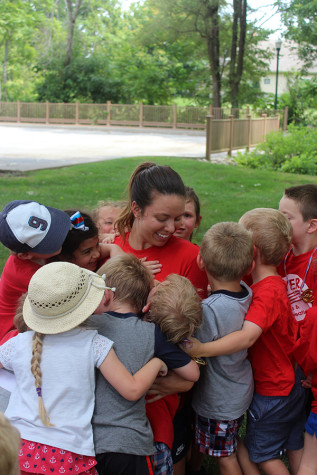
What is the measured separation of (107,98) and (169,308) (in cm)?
4311

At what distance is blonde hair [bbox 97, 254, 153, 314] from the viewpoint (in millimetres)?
2432

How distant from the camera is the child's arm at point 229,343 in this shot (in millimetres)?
2488

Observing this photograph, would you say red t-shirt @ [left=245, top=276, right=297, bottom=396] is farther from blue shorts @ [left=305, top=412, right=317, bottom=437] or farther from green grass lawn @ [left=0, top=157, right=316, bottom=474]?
green grass lawn @ [left=0, top=157, right=316, bottom=474]

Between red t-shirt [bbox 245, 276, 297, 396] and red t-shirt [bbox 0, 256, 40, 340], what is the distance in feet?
3.95

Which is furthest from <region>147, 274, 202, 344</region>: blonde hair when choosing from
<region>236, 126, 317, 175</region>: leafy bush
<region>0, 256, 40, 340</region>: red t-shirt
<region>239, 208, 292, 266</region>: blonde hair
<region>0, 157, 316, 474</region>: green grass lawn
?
<region>236, 126, 317, 175</region>: leafy bush

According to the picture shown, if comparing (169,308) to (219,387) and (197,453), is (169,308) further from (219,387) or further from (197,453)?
(197,453)

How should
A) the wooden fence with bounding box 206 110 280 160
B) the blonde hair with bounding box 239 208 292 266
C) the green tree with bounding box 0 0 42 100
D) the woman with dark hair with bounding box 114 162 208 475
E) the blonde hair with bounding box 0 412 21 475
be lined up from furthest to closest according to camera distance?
the green tree with bounding box 0 0 42 100 < the wooden fence with bounding box 206 110 280 160 < the woman with dark hair with bounding box 114 162 208 475 < the blonde hair with bounding box 239 208 292 266 < the blonde hair with bounding box 0 412 21 475

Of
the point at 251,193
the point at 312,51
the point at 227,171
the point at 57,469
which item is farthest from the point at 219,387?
the point at 312,51

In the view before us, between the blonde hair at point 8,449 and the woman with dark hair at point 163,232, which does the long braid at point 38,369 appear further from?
the woman with dark hair at point 163,232

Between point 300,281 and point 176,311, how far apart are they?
99cm

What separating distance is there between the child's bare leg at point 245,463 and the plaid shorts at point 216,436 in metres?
0.16

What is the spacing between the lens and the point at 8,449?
59.2 inches

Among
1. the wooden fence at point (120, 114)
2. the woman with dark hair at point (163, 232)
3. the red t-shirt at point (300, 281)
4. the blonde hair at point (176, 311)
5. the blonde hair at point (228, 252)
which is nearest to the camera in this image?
the blonde hair at point (176, 311)

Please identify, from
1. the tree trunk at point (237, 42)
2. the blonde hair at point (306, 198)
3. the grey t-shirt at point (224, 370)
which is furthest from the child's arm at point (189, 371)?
the tree trunk at point (237, 42)
